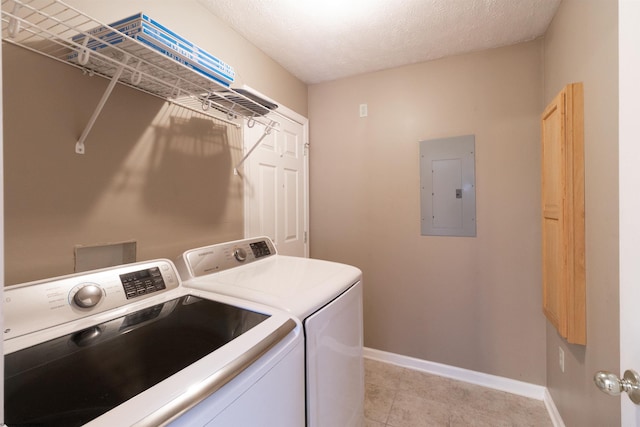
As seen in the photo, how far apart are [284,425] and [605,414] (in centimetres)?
133

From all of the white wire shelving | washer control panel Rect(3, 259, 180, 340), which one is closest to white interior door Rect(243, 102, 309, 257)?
the white wire shelving

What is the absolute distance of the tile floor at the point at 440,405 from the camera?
Result: 1746mm

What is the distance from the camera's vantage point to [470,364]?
6.93 feet

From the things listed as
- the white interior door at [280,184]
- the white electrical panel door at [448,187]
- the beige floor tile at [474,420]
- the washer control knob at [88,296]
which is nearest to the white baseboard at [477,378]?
the beige floor tile at [474,420]

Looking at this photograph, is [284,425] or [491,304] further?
[491,304]

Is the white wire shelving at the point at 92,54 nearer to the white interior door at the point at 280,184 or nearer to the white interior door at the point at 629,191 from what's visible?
the white interior door at the point at 280,184

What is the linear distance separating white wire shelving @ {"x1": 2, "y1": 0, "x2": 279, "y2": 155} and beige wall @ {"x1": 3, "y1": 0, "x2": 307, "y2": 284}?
0.14 ft

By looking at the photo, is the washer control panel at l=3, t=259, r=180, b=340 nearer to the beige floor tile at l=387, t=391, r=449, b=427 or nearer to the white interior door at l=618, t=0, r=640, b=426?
the white interior door at l=618, t=0, r=640, b=426

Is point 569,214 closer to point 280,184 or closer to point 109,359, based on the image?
point 280,184

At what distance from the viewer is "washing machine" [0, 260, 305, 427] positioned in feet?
1.80

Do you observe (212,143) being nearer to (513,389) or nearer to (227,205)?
(227,205)

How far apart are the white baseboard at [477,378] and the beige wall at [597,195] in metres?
0.34

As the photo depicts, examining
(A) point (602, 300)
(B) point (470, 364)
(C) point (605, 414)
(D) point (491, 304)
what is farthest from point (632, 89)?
(B) point (470, 364)

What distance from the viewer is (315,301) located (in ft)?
3.35
